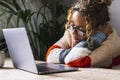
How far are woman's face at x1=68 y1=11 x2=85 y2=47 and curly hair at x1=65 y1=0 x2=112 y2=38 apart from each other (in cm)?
2

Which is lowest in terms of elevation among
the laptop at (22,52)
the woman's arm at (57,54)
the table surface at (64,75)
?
the woman's arm at (57,54)

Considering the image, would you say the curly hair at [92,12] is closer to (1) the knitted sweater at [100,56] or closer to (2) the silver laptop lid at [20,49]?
(1) the knitted sweater at [100,56]

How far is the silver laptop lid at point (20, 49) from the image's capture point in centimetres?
118

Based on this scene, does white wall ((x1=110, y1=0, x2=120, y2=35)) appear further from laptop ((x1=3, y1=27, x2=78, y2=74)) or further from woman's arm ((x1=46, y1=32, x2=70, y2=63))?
laptop ((x1=3, y1=27, x2=78, y2=74))

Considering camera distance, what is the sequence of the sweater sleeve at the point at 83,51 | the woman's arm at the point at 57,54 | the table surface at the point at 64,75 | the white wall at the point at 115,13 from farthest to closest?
1. the white wall at the point at 115,13
2. the woman's arm at the point at 57,54
3. the sweater sleeve at the point at 83,51
4. the table surface at the point at 64,75

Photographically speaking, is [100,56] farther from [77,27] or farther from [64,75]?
[64,75]

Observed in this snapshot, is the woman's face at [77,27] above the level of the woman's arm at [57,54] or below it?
above

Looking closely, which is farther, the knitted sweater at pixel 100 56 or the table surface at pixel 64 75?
the knitted sweater at pixel 100 56

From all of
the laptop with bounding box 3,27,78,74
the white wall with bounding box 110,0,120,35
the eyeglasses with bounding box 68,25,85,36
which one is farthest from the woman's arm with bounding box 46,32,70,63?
the white wall with bounding box 110,0,120,35

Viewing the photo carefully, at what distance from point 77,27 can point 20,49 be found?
419 millimetres

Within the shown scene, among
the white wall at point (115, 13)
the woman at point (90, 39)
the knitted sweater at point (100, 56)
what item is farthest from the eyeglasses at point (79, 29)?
the white wall at point (115, 13)

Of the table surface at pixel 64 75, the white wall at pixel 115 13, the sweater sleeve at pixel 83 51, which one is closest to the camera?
the table surface at pixel 64 75

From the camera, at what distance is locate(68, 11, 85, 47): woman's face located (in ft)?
5.18

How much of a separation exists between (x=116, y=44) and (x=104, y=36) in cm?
8
